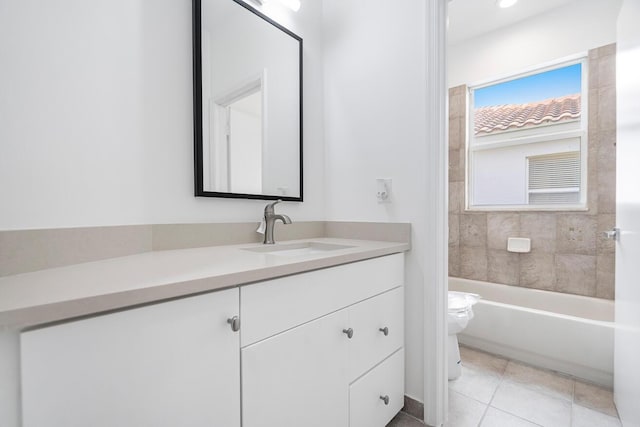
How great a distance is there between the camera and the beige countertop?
0.50 meters

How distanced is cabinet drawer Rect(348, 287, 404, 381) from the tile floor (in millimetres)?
430

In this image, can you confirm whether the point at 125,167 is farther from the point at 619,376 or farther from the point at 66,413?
the point at 619,376

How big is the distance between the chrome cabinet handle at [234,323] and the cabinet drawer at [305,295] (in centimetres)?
2

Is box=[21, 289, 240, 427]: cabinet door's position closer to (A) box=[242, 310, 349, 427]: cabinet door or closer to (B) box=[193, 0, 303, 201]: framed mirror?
(A) box=[242, 310, 349, 427]: cabinet door

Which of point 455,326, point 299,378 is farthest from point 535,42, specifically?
point 299,378

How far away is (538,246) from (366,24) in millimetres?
2237

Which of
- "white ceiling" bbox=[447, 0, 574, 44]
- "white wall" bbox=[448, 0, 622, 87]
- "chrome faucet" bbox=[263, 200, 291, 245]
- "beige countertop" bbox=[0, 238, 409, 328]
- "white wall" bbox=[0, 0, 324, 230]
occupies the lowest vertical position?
"beige countertop" bbox=[0, 238, 409, 328]

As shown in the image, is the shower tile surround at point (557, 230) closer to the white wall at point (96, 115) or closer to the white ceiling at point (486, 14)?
the white ceiling at point (486, 14)

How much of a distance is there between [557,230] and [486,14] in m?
1.88

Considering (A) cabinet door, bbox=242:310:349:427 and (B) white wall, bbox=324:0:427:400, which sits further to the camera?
(B) white wall, bbox=324:0:427:400

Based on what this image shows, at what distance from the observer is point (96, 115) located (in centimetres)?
100

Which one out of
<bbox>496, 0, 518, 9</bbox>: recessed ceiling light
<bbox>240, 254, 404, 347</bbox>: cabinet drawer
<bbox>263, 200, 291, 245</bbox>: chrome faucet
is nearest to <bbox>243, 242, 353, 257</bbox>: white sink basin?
<bbox>263, 200, 291, 245</bbox>: chrome faucet

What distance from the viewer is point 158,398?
0.64 metres

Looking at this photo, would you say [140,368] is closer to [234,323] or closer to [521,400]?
[234,323]
